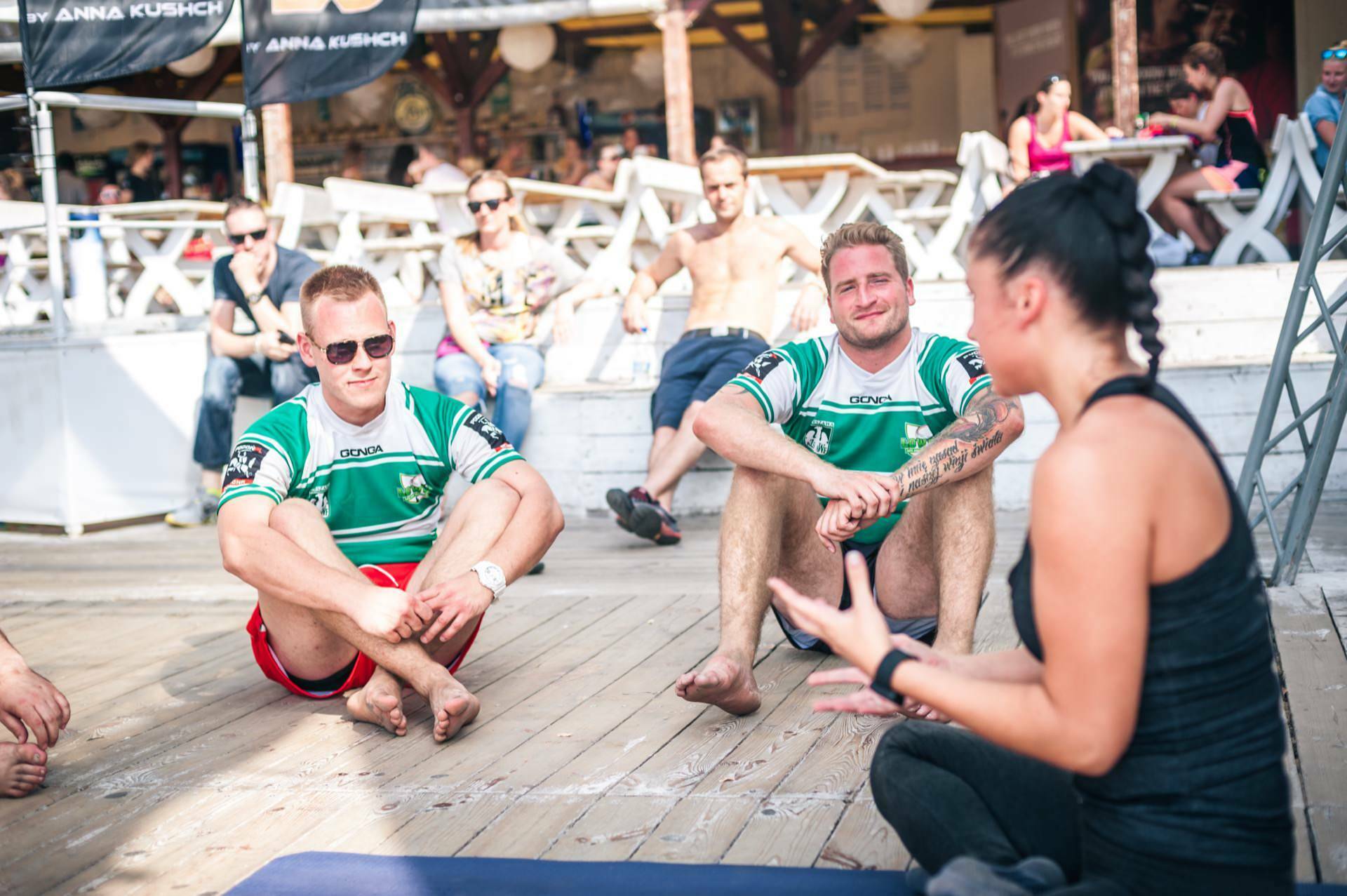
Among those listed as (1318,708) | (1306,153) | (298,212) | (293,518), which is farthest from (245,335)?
(1306,153)

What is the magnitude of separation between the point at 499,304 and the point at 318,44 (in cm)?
166

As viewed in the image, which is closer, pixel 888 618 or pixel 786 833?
pixel 786 833

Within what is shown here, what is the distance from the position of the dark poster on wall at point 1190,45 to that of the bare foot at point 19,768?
11.9 m

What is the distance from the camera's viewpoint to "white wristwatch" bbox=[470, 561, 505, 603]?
307 centimetres

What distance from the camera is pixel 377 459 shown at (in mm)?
3242

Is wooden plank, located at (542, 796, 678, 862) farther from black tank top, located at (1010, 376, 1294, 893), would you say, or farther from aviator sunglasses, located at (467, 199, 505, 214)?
aviator sunglasses, located at (467, 199, 505, 214)

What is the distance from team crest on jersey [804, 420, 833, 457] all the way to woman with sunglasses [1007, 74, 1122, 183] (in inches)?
196

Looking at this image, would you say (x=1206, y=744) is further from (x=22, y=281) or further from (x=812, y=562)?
(x=22, y=281)

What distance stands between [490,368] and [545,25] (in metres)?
6.26

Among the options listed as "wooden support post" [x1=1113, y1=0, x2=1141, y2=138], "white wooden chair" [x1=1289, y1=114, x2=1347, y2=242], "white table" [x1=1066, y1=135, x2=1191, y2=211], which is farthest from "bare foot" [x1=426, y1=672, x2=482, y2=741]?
"wooden support post" [x1=1113, y1=0, x2=1141, y2=138]

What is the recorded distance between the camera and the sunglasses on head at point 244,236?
20.5 ft

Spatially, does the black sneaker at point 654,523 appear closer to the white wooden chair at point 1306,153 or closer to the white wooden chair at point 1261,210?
the white wooden chair at point 1261,210

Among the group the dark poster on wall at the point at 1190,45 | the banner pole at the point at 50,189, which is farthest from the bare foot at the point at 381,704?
the dark poster on wall at the point at 1190,45

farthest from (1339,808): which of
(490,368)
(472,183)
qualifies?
(472,183)
